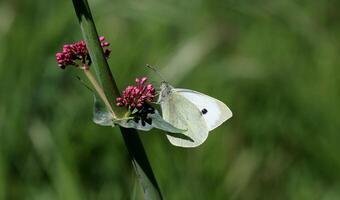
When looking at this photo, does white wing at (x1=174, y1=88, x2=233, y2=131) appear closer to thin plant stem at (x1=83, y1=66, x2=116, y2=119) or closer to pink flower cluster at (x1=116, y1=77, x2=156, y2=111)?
pink flower cluster at (x1=116, y1=77, x2=156, y2=111)

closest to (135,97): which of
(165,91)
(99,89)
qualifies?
(99,89)

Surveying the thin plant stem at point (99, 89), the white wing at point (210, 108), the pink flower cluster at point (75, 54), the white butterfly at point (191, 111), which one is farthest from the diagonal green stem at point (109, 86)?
→ the white wing at point (210, 108)

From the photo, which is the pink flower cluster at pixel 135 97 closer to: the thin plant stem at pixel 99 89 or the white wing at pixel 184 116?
the thin plant stem at pixel 99 89

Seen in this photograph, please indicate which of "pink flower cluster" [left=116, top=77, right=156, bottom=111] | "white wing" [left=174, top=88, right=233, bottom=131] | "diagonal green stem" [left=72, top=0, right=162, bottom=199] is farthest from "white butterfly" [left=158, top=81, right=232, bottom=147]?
"diagonal green stem" [left=72, top=0, right=162, bottom=199]

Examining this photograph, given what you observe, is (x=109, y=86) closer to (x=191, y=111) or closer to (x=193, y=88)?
(x=191, y=111)

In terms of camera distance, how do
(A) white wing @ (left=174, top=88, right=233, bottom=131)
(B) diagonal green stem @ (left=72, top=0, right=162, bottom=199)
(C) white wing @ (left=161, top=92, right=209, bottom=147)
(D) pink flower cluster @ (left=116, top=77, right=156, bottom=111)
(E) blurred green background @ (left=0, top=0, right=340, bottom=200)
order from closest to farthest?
(B) diagonal green stem @ (left=72, top=0, right=162, bottom=199), (D) pink flower cluster @ (left=116, top=77, right=156, bottom=111), (C) white wing @ (left=161, top=92, right=209, bottom=147), (A) white wing @ (left=174, top=88, right=233, bottom=131), (E) blurred green background @ (left=0, top=0, right=340, bottom=200)

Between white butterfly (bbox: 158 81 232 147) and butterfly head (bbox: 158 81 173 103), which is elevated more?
butterfly head (bbox: 158 81 173 103)
